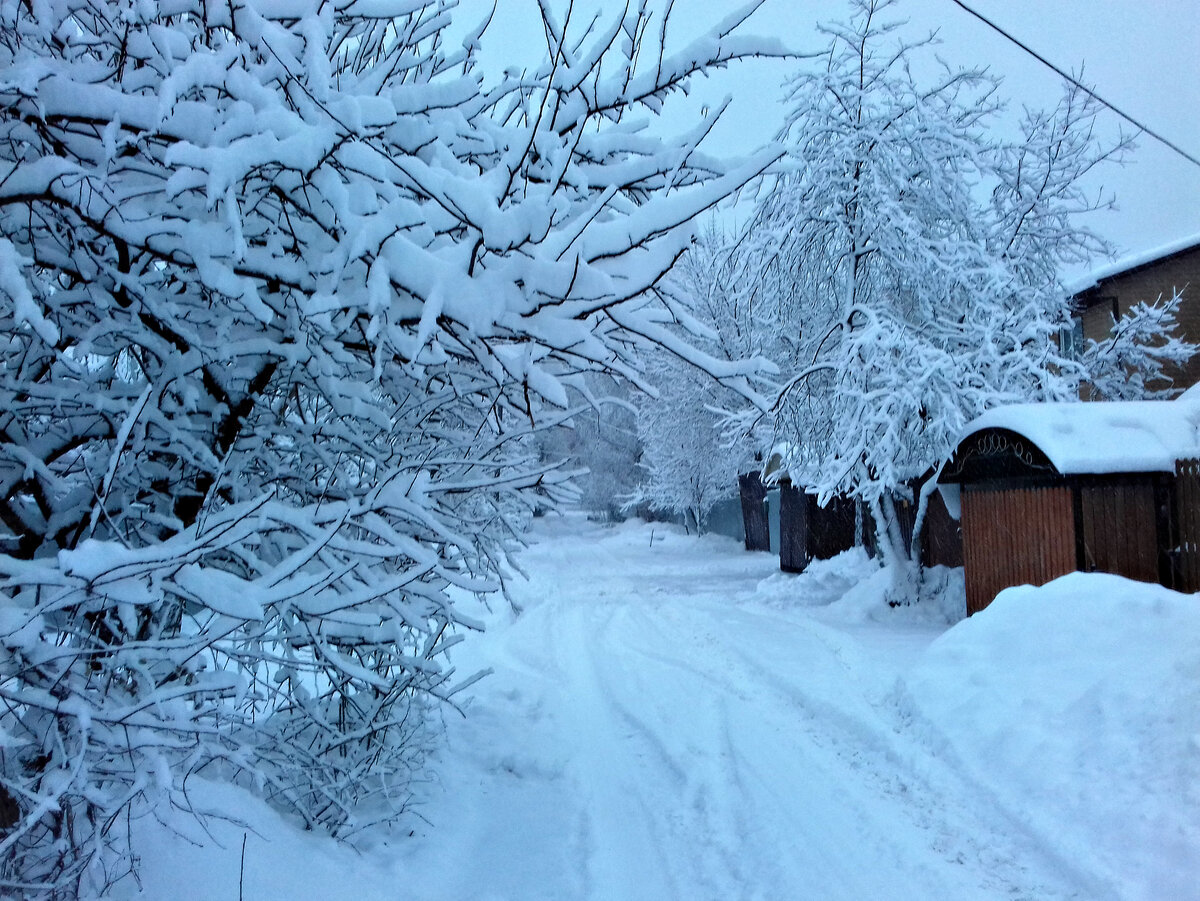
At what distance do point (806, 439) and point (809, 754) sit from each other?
29.4ft

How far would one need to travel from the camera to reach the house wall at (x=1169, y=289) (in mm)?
19422

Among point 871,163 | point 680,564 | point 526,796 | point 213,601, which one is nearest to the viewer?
point 213,601

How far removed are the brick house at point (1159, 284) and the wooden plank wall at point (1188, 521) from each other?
10.7 metres

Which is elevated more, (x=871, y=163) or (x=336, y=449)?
(x=871, y=163)

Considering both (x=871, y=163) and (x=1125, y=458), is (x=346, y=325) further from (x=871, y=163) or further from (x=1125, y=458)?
(x=871, y=163)

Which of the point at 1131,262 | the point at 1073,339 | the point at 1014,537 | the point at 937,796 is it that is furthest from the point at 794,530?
the point at 937,796

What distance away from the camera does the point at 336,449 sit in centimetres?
384

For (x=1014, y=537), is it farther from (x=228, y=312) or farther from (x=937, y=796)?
(x=228, y=312)

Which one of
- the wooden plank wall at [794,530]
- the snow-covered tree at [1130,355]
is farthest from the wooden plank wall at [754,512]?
the snow-covered tree at [1130,355]

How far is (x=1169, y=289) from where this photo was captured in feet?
64.4

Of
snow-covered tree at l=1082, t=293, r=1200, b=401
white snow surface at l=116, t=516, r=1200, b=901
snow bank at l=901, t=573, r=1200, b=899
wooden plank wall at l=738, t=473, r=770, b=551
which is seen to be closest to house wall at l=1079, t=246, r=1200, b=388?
snow-covered tree at l=1082, t=293, r=1200, b=401

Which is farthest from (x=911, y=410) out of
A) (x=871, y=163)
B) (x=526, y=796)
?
(x=526, y=796)

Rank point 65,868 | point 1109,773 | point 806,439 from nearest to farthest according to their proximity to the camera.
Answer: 1. point 65,868
2. point 1109,773
3. point 806,439

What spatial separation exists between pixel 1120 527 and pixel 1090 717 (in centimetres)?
569
